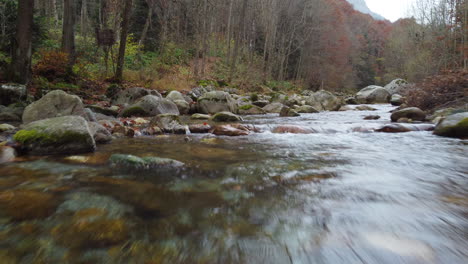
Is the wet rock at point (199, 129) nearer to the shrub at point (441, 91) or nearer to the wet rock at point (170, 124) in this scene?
the wet rock at point (170, 124)

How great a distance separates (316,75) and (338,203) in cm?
2959

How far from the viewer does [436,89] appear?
299 inches

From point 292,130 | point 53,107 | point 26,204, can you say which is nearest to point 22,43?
point 53,107

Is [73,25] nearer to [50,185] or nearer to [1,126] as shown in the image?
[1,126]

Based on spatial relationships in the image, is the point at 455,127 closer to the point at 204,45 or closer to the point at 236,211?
the point at 236,211

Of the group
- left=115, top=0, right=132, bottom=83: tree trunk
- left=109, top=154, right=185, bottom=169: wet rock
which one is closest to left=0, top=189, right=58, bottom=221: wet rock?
left=109, top=154, right=185, bottom=169: wet rock

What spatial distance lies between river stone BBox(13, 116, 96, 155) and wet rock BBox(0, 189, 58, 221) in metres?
1.19

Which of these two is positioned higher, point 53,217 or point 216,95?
point 216,95

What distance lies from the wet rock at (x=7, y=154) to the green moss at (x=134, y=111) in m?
4.16

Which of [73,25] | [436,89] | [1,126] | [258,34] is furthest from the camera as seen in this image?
[258,34]

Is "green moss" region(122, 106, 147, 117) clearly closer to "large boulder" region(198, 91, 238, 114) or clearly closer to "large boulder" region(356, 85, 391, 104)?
"large boulder" region(198, 91, 238, 114)

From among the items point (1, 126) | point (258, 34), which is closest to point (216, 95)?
point (1, 126)

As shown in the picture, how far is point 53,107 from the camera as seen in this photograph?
187 inches

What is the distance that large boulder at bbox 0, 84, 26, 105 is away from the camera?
18.7 ft
